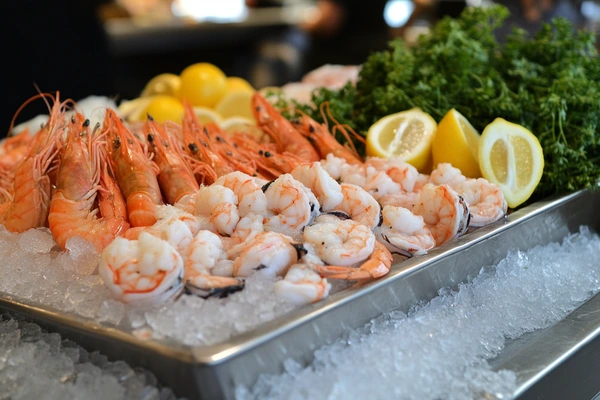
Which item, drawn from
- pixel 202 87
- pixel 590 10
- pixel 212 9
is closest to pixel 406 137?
pixel 202 87

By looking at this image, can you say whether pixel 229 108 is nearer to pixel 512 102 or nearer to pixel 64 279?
pixel 512 102

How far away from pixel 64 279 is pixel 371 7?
10.0m

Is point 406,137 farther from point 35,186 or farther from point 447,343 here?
point 35,186

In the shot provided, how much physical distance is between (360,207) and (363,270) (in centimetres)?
34

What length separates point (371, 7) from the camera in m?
10.9

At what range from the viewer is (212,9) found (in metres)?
9.26

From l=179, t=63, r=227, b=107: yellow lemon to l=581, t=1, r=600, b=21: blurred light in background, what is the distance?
8652mm

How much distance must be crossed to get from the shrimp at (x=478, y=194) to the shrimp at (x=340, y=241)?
0.52 meters

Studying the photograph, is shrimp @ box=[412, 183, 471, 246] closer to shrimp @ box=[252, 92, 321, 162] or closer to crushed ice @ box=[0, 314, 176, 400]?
shrimp @ box=[252, 92, 321, 162]

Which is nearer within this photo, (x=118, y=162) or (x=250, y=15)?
(x=118, y=162)

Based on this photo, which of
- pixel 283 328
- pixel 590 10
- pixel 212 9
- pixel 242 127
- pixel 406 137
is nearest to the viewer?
pixel 283 328

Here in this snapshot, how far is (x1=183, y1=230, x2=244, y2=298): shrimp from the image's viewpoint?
4.78 feet

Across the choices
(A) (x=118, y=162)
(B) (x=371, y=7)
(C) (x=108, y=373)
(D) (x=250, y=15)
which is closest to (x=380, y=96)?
(A) (x=118, y=162)

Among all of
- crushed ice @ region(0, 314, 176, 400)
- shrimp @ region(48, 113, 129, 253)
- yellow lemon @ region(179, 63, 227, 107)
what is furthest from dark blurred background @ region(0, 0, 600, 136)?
crushed ice @ region(0, 314, 176, 400)
